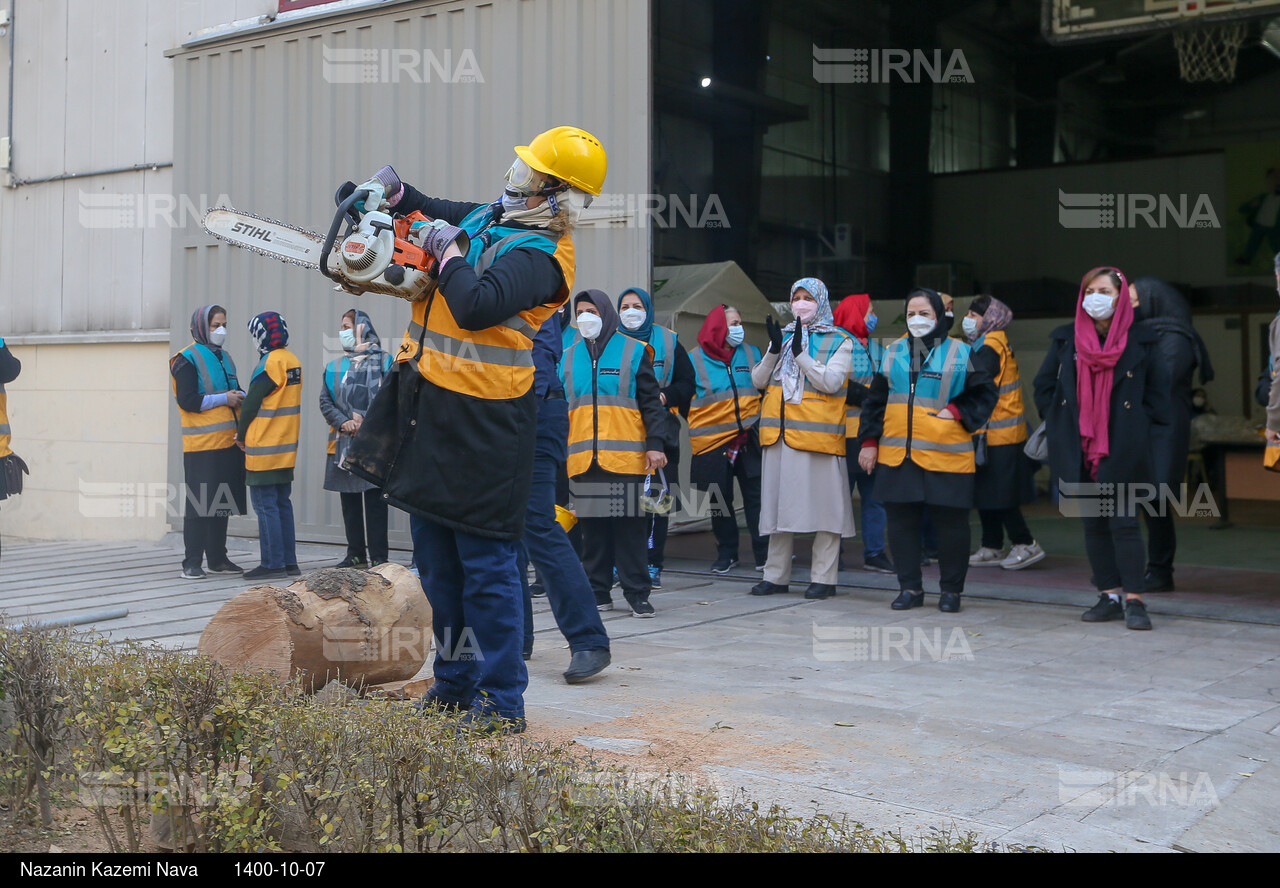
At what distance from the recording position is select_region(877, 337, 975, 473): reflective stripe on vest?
732 centimetres

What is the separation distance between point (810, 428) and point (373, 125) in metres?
5.01

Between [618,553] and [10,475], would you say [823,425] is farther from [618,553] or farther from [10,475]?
[10,475]

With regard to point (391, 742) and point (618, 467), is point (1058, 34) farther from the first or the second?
point (391, 742)

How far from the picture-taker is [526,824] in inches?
104

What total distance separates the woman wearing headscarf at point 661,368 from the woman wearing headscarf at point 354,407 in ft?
6.79

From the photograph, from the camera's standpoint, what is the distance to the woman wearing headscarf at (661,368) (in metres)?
7.68

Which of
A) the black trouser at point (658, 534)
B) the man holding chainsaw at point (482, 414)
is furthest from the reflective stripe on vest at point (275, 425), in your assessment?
the man holding chainsaw at point (482, 414)

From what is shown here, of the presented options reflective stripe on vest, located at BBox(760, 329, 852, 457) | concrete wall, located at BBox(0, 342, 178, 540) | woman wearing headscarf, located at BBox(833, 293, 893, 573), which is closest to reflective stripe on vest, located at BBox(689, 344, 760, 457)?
woman wearing headscarf, located at BBox(833, 293, 893, 573)

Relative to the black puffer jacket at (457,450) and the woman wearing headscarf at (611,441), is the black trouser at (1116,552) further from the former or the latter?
the black puffer jacket at (457,450)

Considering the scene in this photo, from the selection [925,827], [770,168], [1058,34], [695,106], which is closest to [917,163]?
[770,168]

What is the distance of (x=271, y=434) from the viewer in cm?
905

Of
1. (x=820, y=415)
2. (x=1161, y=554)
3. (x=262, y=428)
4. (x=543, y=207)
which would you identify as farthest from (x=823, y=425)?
(x=262, y=428)

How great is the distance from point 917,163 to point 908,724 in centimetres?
1564

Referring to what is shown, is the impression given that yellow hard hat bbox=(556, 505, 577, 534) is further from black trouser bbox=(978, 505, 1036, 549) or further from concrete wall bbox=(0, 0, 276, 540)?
concrete wall bbox=(0, 0, 276, 540)
